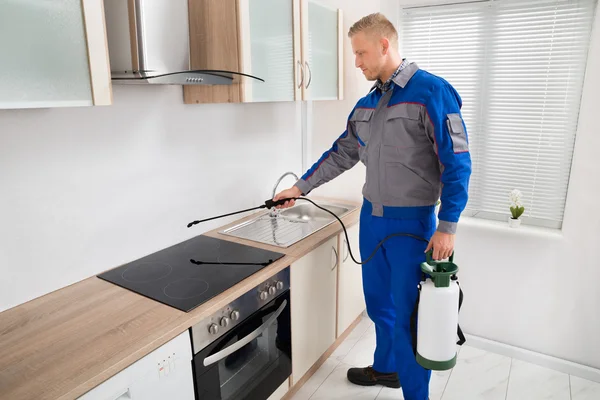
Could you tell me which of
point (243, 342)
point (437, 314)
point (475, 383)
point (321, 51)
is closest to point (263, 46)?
point (321, 51)

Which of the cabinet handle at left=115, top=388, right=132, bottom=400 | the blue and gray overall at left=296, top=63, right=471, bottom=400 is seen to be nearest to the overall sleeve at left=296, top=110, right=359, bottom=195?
the blue and gray overall at left=296, top=63, right=471, bottom=400

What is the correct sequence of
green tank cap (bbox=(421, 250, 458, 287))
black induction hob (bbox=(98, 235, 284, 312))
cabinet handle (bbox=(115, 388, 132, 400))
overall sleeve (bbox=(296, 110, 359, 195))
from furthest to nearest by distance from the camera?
overall sleeve (bbox=(296, 110, 359, 195))
green tank cap (bbox=(421, 250, 458, 287))
black induction hob (bbox=(98, 235, 284, 312))
cabinet handle (bbox=(115, 388, 132, 400))

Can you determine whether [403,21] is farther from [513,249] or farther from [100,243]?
[100,243]

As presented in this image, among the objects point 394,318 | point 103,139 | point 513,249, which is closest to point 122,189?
point 103,139

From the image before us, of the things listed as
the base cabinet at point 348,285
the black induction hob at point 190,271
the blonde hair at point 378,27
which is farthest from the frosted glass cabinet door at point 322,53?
the black induction hob at point 190,271

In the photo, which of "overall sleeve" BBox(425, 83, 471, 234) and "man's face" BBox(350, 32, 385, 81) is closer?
"overall sleeve" BBox(425, 83, 471, 234)

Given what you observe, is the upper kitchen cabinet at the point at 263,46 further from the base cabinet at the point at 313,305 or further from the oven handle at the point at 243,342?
the oven handle at the point at 243,342

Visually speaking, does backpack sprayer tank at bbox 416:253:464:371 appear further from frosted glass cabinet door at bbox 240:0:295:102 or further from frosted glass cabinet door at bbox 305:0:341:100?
frosted glass cabinet door at bbox 305:0:341:100

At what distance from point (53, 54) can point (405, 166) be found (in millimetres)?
1307

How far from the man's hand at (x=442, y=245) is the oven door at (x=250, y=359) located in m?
0.65

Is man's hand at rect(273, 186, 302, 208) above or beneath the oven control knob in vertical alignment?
above

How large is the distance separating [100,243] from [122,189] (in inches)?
9.1

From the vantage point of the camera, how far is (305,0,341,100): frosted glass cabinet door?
226cm

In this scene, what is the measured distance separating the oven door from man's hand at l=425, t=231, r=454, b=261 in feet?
2.15
